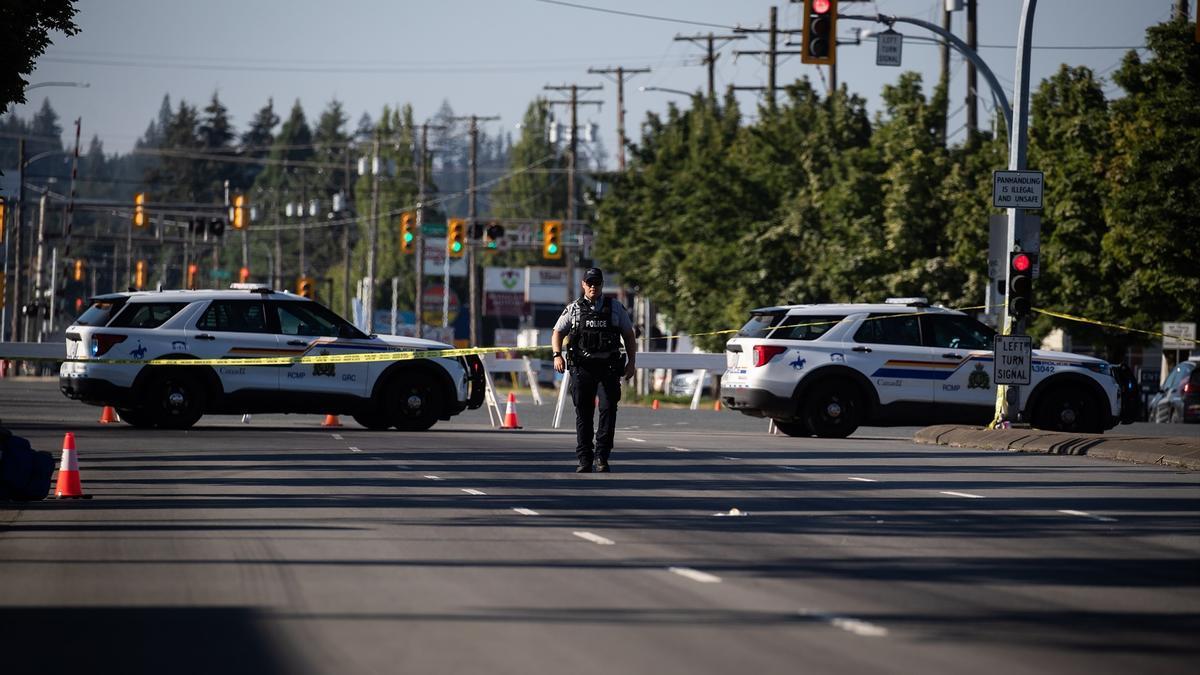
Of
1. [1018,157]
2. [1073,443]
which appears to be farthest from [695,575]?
[1018,157]

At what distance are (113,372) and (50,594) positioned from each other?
47.9ft

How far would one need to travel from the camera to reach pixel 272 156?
593ft

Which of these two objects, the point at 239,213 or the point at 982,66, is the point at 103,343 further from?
the point at 239,213

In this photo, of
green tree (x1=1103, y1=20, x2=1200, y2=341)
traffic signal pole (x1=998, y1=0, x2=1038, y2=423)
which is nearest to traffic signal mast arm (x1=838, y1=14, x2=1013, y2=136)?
traffic signal pole (x1=998, y1=0, x2=1038, y2=423)

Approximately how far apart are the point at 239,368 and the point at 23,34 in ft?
16.5

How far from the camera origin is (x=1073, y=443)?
21109 millimetres

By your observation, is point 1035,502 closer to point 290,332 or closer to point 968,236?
point 290,332

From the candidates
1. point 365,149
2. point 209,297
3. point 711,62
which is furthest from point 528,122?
point 209,297

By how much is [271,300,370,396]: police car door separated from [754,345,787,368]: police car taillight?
517 centimetres

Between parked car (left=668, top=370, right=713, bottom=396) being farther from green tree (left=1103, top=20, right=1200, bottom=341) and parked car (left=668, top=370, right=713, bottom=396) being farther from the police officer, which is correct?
the police officer

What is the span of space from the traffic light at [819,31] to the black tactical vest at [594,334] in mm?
9203

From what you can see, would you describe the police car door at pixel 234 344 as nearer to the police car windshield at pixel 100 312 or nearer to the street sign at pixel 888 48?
the police car windshield at pixel 100 312

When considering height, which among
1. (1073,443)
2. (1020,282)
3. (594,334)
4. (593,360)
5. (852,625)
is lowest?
(1073,443)

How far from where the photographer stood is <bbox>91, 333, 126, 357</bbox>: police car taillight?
23.6 metres
